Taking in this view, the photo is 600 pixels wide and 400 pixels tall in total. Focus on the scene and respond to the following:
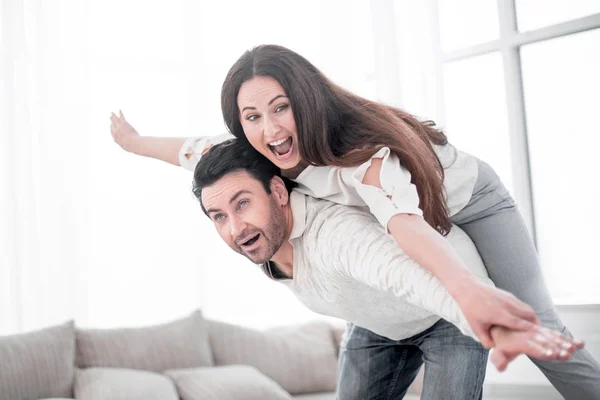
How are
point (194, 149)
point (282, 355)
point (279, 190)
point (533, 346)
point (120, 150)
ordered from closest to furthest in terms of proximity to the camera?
point (533, 346), point (279, 190), point (194, 149), point (282, 355), point (120, 150)

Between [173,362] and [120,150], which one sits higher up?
[120,150]

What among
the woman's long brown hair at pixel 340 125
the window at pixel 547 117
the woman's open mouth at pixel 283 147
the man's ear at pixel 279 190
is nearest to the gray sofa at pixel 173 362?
the window at pixel 547 117

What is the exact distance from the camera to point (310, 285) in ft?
5.57

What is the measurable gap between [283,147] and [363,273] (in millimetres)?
497

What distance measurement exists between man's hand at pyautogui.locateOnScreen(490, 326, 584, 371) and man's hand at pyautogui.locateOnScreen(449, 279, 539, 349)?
0.05 ft

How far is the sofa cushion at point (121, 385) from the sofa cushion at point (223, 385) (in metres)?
0.08

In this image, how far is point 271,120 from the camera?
5.62 feet

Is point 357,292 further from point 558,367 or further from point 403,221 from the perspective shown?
point 558,367

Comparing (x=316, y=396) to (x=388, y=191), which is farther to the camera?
(x=316, y=396)

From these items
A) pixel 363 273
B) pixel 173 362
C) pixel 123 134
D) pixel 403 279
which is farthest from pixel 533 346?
pixel 173 362

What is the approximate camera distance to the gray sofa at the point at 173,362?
2.91 m

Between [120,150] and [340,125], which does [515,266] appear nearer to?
[340,125]

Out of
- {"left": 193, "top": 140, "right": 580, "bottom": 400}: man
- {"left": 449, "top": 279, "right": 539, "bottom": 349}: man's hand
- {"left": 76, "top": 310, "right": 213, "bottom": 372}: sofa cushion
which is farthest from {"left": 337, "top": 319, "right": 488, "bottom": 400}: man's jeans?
{"left": 76, "top": 310, "right": 213, "bottom": 372}: sofa cushion

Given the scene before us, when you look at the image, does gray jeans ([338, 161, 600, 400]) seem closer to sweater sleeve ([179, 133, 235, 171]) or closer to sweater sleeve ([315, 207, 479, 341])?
sweater sleeve ([315, 207, 479, 341])
